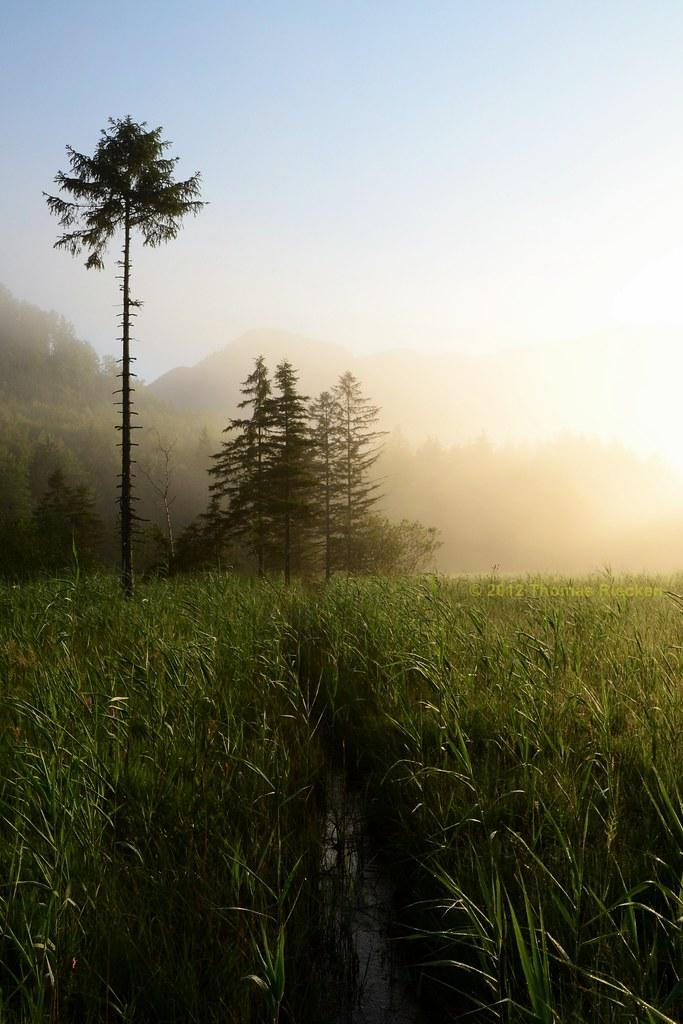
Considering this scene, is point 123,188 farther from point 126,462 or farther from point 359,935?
point 359,935

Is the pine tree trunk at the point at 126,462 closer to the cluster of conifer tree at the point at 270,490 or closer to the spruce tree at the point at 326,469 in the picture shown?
the cluster of conifer tree at the point at 270,490

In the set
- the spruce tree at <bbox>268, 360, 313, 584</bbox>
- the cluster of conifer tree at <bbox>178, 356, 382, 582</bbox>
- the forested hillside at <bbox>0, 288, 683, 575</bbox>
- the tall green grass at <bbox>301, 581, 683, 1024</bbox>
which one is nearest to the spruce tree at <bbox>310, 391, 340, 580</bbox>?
the cluster of conifer tree at <bbox>178, 356, 382, 582</bbox>

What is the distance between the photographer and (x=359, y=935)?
2861 millimetres

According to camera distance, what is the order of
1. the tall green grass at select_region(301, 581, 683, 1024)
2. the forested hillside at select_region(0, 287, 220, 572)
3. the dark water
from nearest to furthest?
the tall green grass at select_region(301, 581, 683, 1024) < the dark water < the forested hillside at select_region(0, 287, 220, 572)

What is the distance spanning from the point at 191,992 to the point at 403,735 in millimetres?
2364

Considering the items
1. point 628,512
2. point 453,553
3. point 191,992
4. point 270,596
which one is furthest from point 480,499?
point 191,992

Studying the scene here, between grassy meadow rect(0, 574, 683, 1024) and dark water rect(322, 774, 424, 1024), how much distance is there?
7cm

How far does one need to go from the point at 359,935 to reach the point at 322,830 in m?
0.82

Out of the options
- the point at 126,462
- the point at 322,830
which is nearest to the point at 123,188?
the point at 126,462

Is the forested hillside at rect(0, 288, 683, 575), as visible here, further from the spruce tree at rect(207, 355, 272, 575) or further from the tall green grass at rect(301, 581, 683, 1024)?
the tall green grass at rect(301, 581, 683, 1024)

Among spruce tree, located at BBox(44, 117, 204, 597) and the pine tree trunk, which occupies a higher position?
spruce tree, located at BBox(44, 117, 204, 597)

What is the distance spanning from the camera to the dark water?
246 cm

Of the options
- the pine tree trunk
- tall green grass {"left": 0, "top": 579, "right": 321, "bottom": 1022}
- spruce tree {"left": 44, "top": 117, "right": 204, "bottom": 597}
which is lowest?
tall green grass {"left": 0, "top": 579, "right": 321, "bottom": 1022}

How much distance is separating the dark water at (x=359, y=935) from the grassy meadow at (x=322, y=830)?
0.22 ft
